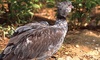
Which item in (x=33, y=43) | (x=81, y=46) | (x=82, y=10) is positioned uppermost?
(x=33, y=43)

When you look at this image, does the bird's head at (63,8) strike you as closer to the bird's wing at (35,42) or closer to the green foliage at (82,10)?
the bird's wing at (35,42)

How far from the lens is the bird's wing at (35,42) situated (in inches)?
205

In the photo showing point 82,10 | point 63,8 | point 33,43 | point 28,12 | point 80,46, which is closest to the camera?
point 33,43

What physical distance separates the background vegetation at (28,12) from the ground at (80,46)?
24 cm

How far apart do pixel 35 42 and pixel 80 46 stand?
75.8 inches

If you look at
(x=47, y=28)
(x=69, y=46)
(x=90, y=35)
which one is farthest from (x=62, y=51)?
(x=47, y=28)

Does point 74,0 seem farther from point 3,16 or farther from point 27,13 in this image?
point 3,16

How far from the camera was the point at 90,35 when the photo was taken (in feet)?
24.5

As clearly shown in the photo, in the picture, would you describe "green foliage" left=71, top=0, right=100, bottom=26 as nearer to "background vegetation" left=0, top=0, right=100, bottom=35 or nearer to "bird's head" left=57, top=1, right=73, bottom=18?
"background vegetation" left=0, top=0, right=100, bottom=35

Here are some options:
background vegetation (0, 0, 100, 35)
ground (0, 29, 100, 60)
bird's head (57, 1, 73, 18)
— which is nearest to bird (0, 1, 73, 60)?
bird's head (57, 1, 73, 18)

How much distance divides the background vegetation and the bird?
1.78 metres

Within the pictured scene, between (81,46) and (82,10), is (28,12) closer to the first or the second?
(82,10)

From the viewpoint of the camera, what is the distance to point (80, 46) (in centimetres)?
704

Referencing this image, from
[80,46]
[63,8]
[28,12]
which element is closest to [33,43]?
[63,8]
